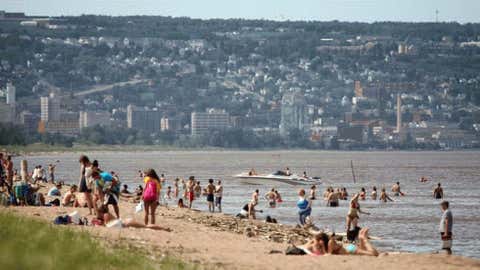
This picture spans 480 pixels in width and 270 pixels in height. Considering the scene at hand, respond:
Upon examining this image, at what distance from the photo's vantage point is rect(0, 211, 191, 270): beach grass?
41.3ft

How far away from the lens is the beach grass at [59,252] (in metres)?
12.6

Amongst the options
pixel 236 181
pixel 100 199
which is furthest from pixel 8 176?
pixel 236 181

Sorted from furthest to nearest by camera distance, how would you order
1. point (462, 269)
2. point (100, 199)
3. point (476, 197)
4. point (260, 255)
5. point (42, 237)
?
point (476, 197)
point (100, 199)
point (260, 255)
point (462, 269)
point (42, 237)

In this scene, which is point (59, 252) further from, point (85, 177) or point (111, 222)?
point (85, 177)

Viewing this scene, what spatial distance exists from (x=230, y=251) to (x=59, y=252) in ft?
27.3

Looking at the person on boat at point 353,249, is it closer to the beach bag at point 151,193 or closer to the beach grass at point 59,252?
the beach grass at point 59,252

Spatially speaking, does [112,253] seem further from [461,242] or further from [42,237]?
[461,242]

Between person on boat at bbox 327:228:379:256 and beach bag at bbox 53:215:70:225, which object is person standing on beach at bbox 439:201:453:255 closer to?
person on boat at bbox 327:228:379:256

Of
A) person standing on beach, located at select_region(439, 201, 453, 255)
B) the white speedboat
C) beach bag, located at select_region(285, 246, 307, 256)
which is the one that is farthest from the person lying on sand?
the white speedboat

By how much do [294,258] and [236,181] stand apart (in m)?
55.2

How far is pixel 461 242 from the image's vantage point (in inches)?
1358

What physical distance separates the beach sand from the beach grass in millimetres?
983

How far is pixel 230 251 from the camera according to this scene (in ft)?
77.5

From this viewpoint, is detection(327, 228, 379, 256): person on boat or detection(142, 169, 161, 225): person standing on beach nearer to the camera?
detection(327, 228, 379, 256): person on boat
